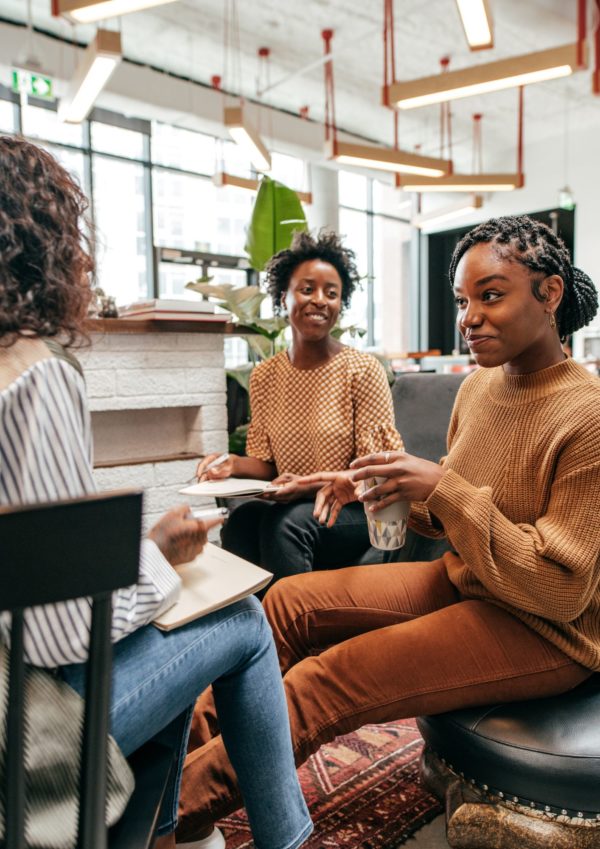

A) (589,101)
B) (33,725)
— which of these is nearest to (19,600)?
(33,725)

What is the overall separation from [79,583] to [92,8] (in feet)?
9.66

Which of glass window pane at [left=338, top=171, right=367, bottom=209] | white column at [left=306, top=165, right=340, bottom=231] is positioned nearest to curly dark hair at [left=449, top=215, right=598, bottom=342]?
white column at [left=306, top=165, right=340, bottom=231]

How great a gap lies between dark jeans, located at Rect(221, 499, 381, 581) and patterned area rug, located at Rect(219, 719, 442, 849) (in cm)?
46

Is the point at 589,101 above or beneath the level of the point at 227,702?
above

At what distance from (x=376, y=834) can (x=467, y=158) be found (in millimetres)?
9910

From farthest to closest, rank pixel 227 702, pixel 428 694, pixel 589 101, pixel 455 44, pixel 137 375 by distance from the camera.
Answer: pixel 589 101 < pixel 455 44 < pixel 137 375 < pixel 428 694 < pixel 227 702

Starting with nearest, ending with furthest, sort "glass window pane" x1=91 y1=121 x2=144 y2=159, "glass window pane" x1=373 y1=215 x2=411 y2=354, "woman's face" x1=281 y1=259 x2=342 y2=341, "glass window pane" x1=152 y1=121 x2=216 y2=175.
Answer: "woman's face" x1=281 y1=259 x2=342 y2=341 < "glass window pane" x1=91 y1=121 x2=144 y2=159 < "glass window pane" x1=152 y1=121 x2=216 y2=175 < "glass window pane" x1=373 y1=215 x2=411 y2=354

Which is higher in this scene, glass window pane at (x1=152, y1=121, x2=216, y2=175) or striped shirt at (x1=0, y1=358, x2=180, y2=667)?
glass window pane at (x1=152, y1=121, x2=216, y2=175)

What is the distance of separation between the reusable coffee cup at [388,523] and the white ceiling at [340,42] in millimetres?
5653

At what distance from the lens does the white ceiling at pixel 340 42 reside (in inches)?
221

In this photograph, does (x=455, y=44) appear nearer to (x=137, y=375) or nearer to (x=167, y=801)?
(x=137, y=375)

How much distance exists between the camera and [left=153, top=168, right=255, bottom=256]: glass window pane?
767cm

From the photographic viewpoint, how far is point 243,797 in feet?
3.30

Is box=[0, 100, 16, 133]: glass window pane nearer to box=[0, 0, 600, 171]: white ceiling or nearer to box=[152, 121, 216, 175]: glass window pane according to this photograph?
box=[0, 0, 600, 171]: white ceiling
